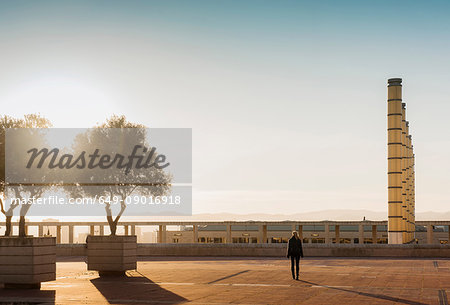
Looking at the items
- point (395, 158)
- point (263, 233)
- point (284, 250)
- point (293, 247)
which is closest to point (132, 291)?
point (293, 247)

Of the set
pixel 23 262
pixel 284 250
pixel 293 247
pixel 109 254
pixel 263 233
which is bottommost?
pixel 263 233

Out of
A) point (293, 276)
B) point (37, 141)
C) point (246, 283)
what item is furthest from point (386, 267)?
point (37, 141)

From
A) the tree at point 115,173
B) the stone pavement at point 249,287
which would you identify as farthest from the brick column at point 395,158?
the stone pavement at point 249,287

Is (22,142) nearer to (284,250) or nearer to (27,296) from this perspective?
(27,296)

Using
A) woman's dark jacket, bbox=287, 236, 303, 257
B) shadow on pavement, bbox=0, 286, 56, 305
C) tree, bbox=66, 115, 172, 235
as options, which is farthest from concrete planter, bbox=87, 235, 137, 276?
tree, bbox=66, 115, 172, 235

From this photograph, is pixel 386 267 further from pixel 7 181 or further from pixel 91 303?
pixel 7 181

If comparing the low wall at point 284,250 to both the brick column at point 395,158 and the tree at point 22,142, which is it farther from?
the brick column at point 395,158

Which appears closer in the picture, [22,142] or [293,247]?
[293,247]

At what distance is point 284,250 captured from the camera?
41.5 metres

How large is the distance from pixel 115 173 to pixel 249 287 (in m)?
19.6

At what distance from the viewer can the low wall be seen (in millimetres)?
40188

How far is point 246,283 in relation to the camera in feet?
74.2

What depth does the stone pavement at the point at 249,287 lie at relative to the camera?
17938 mm

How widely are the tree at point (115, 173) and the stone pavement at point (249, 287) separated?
935 cm
